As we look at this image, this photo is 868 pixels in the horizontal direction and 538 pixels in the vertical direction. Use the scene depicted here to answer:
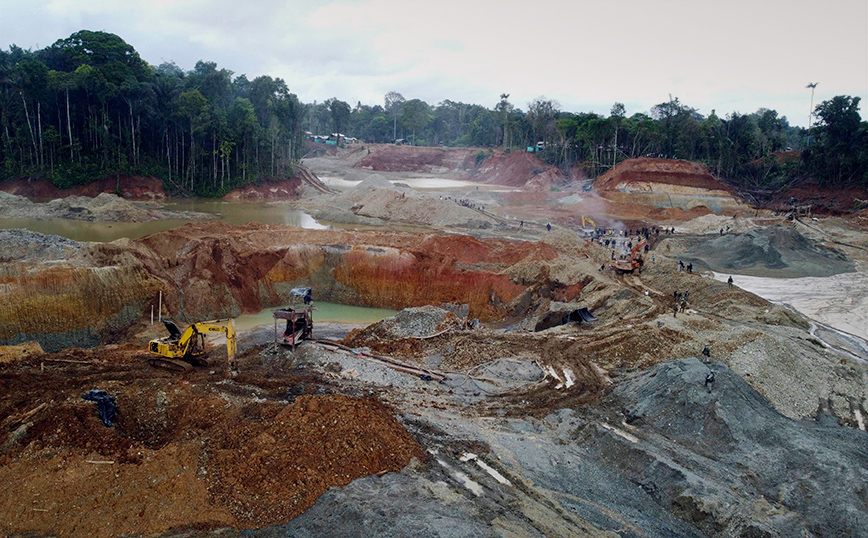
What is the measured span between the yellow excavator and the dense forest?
48.4 m

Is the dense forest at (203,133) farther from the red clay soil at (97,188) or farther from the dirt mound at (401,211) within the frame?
the dirt mound at (401,211)

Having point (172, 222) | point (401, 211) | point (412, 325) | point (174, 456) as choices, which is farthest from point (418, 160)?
point (174, 456)

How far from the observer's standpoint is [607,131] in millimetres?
76125

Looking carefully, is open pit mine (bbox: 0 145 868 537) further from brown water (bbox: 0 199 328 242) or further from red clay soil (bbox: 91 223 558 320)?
brown water (bbox: 0 199 328 242)

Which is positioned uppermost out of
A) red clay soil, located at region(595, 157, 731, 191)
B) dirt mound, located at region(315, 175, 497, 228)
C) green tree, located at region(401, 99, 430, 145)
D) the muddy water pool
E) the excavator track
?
green tree, located at region(401, 99, 430, 145)

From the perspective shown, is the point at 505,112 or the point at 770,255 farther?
the point at 505,112

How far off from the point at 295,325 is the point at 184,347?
369cm

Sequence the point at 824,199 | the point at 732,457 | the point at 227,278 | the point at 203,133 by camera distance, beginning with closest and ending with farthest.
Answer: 1. the point at 732,457
2. the point at 227,278
3. the point at 824,199
4. the point at 203,133

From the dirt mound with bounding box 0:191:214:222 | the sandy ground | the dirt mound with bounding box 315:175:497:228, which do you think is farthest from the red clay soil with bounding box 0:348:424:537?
the dirt mound with bounding box 315:175:497:228

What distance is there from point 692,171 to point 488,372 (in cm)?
5734

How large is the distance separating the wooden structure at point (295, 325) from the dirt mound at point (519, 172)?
63149mm

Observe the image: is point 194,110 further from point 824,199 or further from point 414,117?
point 414,117

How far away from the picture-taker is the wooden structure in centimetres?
1938

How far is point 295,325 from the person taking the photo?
20.2 m
